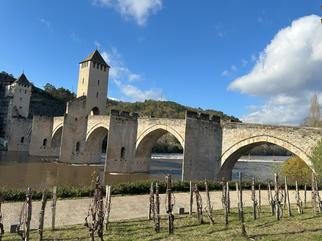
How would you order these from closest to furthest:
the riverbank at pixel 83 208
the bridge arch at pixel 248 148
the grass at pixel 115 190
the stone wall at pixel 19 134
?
the riverbank at pixel 83 208 < the grass at pixel 115 190 < the bridge arch at pixel 248 148 < the stone wall at pixel 19 134

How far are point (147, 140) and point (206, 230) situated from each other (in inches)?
799

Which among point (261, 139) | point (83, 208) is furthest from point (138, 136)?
point (83, 208)

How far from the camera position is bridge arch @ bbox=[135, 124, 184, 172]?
26.3 metres

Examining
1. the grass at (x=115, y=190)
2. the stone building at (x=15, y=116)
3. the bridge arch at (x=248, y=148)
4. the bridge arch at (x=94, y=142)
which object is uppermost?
the stone building at (x=15, y=116)

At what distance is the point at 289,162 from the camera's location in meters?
21.8

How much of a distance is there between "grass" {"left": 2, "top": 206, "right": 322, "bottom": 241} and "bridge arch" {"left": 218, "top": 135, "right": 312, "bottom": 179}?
27.0 ft

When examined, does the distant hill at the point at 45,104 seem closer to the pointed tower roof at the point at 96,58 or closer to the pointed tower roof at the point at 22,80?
the pointed tower roof at the point at 22,80

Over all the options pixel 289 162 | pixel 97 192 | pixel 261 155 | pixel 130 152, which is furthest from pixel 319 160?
pixel 261 155

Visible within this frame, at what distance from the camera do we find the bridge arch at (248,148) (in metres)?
17.7

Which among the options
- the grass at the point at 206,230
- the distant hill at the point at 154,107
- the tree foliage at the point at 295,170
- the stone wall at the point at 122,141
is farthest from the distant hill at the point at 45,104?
the grass at the point at 206,230

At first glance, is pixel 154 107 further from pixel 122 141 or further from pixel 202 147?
pixel 202 147

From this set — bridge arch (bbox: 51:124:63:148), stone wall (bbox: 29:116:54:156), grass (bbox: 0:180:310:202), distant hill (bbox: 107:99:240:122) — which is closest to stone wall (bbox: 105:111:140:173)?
Result: grass (bbox: 0:180:310:202)

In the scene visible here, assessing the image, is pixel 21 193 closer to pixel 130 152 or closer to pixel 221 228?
pixel 221 228

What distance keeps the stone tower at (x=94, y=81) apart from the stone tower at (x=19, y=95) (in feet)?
48.8
